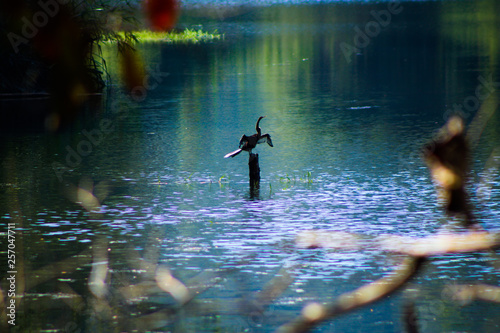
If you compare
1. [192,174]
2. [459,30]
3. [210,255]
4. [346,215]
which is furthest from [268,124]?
[459,30]

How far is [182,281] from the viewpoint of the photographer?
11219mm

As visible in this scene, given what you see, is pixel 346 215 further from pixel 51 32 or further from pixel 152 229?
pixel 51 32

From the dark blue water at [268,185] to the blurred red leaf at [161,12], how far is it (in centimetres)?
74

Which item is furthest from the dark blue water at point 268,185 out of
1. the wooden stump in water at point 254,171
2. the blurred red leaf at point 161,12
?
the blurred red leaf at point 161,12

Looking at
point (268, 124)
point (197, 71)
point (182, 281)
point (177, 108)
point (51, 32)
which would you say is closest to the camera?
point (51, 32)

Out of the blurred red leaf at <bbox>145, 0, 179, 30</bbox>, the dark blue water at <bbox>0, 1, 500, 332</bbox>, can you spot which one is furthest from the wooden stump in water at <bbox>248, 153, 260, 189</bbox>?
the blurred red leaf at <bbox>145, 0, 179, 30</bbox>

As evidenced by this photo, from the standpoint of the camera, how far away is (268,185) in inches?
725

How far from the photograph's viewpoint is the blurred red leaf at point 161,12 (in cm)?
155

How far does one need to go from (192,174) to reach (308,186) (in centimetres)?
319

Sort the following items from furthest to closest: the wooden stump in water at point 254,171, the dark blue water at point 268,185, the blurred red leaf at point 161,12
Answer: the wooden stump in water at point 254,171, the dark blue water at point 268,185, the blurred red leaf at point 161,12

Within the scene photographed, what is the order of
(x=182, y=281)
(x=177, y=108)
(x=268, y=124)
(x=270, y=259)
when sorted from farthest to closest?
(x=177, y=108) → (x=268, y=124) → (x=270, y=259) → (x=182, y=281)

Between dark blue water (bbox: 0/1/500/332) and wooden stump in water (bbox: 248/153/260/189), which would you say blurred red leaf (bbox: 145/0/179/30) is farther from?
wooden stump in water (bbox: 248/153/260/189)

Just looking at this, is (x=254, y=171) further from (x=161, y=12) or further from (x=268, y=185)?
(x=161, y=12)

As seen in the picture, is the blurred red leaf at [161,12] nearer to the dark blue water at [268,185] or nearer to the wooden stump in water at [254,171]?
the dark blue water at [268,185]
